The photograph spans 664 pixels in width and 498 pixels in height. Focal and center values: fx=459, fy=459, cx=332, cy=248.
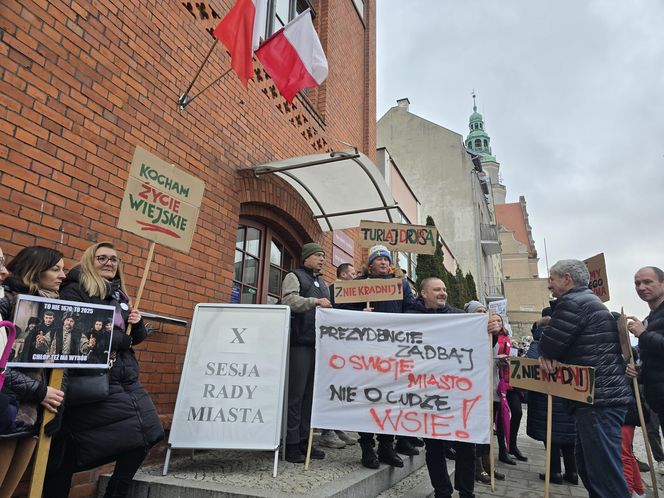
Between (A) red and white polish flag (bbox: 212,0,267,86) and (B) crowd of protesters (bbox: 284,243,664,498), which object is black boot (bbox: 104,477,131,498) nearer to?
(B) crowd of protesters (bbox: 284,243,664,498)

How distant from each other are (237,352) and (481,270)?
26.9 m

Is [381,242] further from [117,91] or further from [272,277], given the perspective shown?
[117,91]

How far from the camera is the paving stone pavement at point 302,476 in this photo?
3.18 meters

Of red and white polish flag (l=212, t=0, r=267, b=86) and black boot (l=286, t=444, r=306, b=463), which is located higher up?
red and white polish flag (l=212, t=0, r=267, b=86)

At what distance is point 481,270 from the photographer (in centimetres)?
2884

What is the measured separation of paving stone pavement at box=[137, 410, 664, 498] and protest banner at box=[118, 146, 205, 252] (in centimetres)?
173

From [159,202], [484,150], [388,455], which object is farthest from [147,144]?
[484,150]

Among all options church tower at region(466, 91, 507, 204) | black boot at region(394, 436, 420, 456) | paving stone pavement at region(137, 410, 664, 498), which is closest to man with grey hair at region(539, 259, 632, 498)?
paving stone pavement at region(137, 410, 664, 498)

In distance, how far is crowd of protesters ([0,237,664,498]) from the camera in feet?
7.93

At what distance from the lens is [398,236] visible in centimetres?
502

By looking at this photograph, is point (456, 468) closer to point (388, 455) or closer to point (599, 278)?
point (388, 455)

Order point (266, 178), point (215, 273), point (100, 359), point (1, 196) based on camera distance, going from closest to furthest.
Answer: point (100, 359)
point (1, 196)
point (215, 273)
point (266, 178)

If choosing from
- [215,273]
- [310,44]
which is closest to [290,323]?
[215,273]

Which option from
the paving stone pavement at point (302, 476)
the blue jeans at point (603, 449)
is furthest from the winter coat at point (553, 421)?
the blue jeans at point (603, 449)
